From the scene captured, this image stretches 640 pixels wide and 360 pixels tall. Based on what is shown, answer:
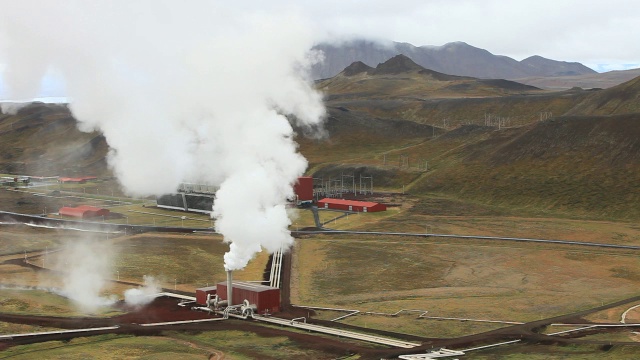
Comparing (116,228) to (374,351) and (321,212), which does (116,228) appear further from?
(374,351)

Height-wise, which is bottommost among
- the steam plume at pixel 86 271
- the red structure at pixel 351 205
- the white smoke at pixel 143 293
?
the white smoke at pixel 143 293

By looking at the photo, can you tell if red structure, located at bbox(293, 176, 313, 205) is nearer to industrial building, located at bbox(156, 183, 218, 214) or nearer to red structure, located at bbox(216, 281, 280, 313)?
industrial building, located at bbox(156, 183, 218, 214)

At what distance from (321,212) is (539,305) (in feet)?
320

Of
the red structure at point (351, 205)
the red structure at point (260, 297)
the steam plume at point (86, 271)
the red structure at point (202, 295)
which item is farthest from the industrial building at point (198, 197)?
the red structure at point (260, 297)

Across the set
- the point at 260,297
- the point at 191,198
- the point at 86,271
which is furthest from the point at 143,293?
the point at 191,198

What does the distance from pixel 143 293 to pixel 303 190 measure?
324ft

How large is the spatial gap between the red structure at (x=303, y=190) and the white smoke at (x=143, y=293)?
89.3 m

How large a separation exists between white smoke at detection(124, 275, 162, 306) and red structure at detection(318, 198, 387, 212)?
84415 millimetres

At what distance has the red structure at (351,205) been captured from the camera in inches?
7200

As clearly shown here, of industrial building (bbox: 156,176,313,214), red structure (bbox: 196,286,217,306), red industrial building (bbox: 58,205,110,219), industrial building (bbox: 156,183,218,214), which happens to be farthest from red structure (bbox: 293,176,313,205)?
red structure (bbox: 196,286,217,306)

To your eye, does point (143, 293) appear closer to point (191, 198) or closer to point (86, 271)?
point (86, 271)

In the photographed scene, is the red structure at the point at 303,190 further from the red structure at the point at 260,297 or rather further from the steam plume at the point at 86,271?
the red structure at the point at 260,297

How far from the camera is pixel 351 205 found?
186m

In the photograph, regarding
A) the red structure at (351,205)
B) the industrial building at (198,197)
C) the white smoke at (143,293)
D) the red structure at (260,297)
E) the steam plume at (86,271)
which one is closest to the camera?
the red structure at (260,297)
